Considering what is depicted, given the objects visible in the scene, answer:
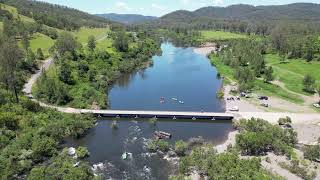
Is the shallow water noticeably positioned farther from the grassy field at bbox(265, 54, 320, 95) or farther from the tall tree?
the tall tree

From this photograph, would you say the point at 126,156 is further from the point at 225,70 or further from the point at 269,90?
the point at 225,70

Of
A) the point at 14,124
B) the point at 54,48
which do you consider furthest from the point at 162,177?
the point at 54,48

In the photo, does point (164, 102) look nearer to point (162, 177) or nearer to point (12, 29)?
point (162, 177)

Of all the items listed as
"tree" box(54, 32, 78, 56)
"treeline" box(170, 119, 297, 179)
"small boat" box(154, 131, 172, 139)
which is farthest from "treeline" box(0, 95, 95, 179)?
"tree" box(54, 32, 78, 56)

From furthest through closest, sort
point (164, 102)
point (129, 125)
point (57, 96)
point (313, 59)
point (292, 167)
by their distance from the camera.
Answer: point (313, 59) < point (164, 102) < point (57, 96) < point (129, 125) < point (292, 167)

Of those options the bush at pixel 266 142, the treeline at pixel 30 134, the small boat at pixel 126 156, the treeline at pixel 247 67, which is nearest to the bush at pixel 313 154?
the bush at pixel 266 142

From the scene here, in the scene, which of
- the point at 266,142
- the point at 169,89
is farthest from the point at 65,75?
the point at 266,142
